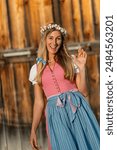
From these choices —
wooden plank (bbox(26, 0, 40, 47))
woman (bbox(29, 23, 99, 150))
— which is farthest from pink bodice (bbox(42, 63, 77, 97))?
wooden plank (bbox(26, 0, 40, 47))

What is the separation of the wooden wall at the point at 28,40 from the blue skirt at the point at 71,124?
5 centimetres

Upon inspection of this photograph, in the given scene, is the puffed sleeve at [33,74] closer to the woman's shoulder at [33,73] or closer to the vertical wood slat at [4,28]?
the woman's shoulder at [33,73]

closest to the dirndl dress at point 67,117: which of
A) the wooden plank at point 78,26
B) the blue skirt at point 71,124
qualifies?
the blue skirt at point 71,124

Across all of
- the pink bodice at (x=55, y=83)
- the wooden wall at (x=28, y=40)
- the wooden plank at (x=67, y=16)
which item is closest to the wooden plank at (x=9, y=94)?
the wooden wall at (x=28, y=40)

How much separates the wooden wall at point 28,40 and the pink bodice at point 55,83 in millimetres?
58

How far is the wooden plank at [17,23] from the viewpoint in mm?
1842

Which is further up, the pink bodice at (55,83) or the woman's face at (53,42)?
the woman's face at (53,42)

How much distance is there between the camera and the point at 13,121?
73.2 inches

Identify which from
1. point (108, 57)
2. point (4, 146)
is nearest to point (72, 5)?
point (108, 57)

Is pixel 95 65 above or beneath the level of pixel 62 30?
beneath

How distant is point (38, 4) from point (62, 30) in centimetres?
11

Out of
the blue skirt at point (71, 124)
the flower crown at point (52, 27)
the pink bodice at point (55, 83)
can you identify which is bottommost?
the blue skirt at point (71, 124)

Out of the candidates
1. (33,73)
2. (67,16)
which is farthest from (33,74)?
(67,16)

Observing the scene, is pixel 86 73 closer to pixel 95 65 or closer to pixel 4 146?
pixel 95 65
